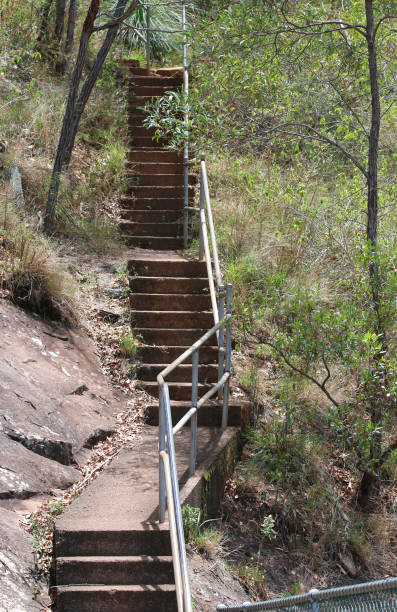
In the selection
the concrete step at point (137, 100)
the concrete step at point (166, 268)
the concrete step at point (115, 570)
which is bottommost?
the concrete step at point (115, 570)

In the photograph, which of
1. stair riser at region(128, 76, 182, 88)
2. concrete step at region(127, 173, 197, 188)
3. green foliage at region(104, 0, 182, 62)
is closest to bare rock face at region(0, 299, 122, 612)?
concrete step at region(127, 173, 197, 188)

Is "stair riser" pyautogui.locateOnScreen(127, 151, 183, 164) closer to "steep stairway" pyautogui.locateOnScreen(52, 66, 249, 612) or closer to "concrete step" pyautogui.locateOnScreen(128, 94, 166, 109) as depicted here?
"steep stairway" pyautogui.locateOnScreen(52, 66, 249, 612)

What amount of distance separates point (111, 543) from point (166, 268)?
16.3 ft

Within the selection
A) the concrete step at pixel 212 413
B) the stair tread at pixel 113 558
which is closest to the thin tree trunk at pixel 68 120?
the concrete step at pixel 212 413

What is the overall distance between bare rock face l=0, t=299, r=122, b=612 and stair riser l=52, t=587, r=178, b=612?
0.35 meters

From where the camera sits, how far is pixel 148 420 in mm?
7465

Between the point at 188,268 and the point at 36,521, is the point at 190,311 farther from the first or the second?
the point at 36,521

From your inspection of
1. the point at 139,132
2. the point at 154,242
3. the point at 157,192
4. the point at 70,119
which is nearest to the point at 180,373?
the point at 154,242

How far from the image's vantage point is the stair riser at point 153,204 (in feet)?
36.7

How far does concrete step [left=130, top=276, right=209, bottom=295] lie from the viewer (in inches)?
357

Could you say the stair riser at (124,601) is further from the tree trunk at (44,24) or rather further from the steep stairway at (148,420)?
the tree trunk at (44,24)

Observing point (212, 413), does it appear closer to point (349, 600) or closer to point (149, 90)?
point (349, 600)

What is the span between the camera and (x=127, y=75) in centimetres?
1406

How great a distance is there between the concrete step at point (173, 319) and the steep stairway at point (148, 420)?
0.01 meters
